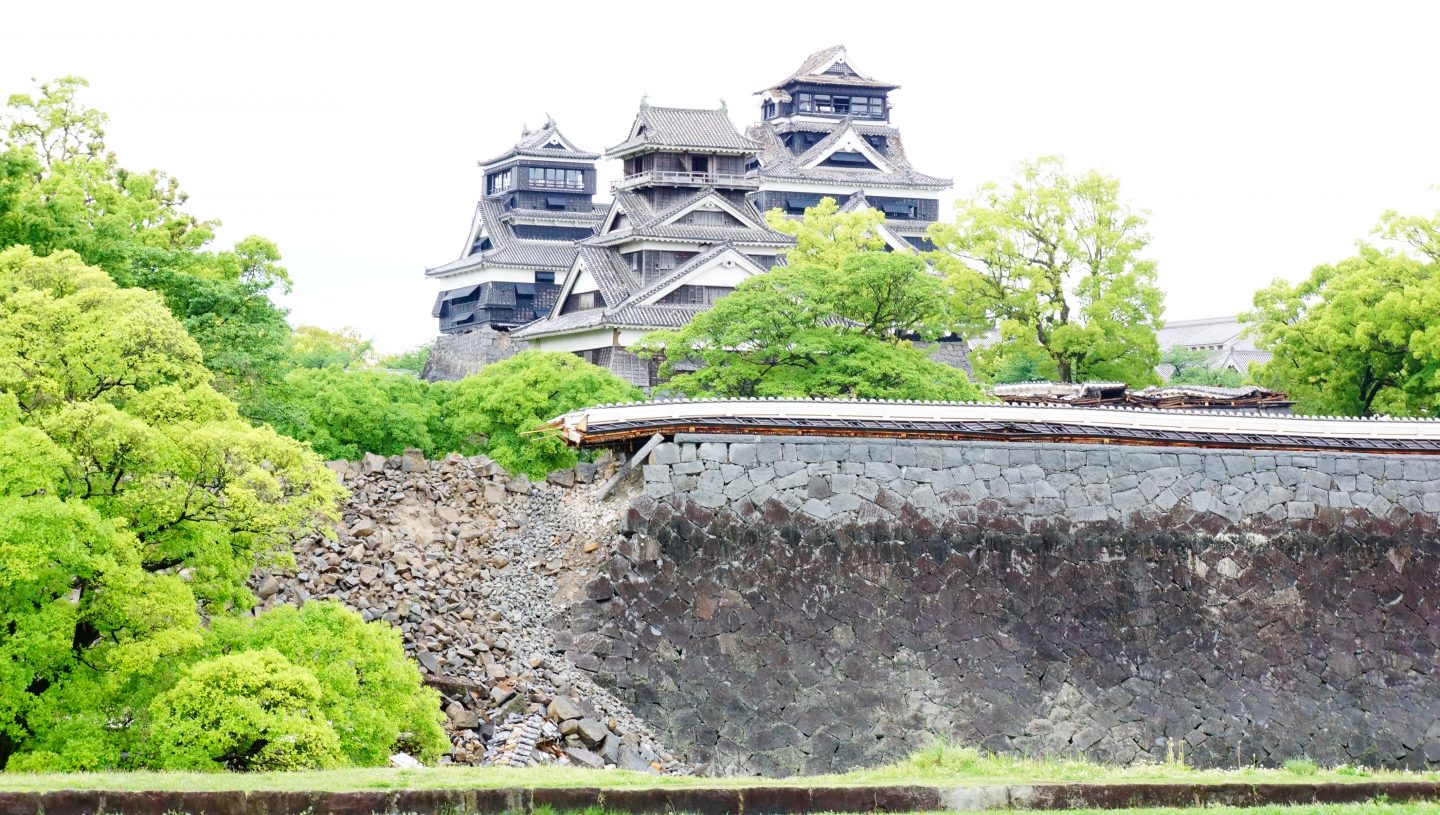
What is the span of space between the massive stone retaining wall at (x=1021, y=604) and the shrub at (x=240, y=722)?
4.57 meters

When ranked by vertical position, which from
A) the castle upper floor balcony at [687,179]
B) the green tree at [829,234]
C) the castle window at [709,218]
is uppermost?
the castle upper floor balcony at [687,179]

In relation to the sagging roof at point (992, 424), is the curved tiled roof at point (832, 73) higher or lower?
higher

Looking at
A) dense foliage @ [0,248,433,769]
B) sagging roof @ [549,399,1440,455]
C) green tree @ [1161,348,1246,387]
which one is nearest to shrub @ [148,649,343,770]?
dense foliage @ [0,248,433,769]

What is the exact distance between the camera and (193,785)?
10031mm

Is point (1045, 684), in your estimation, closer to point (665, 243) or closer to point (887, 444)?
point (887, 444)

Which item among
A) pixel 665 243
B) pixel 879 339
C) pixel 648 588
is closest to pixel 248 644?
pixel 648 588

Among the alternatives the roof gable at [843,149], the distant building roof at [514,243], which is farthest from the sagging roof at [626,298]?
the roof gable at [843,149]

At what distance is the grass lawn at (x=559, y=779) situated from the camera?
1000cm

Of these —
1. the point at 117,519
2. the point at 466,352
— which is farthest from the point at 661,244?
the point at 117,519

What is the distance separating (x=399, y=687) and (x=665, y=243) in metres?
31.2

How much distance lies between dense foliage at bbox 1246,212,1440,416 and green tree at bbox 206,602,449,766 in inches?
850

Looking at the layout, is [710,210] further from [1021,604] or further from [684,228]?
[1021,604]

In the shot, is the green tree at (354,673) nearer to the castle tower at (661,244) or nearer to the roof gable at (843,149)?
the castle tower at (661,244)

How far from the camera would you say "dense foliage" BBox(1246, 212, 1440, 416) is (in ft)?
99.5
